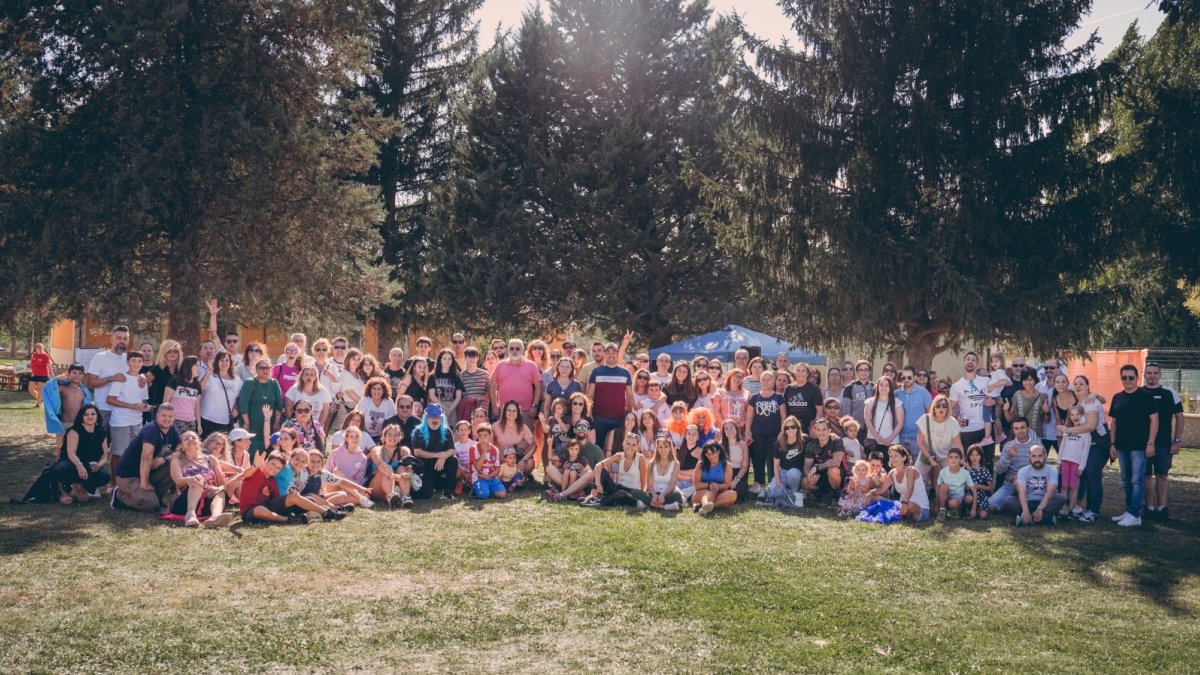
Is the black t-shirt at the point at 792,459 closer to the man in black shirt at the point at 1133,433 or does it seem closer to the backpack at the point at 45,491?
the man in black shirt at the point at 1133,433

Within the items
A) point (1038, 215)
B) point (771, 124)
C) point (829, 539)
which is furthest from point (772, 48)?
point (829, 539)

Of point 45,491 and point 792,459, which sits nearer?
point 45,491

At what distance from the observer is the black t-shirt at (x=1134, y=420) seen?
995 centimetres

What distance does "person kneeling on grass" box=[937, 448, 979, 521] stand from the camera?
9.95m

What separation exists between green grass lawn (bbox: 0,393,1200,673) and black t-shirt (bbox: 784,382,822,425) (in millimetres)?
2068

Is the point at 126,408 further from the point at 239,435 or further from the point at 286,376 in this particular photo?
the point at 286,376

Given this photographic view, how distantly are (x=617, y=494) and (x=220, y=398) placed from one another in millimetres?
4574

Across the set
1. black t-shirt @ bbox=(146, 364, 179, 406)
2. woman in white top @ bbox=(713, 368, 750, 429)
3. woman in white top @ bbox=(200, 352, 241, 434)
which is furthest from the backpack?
woman in white top @ bbox=(713, 368, 750, 429)

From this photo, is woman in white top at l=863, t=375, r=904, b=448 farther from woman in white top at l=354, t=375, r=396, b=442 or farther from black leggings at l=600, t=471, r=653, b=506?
woman in white top at l=354, t=375, r=396, b=442

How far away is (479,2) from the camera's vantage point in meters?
31.6

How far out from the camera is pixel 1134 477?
32.4 ft

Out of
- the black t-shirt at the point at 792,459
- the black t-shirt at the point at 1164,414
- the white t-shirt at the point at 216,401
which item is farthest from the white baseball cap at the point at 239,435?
the black t-shirt at the point at 1164,414

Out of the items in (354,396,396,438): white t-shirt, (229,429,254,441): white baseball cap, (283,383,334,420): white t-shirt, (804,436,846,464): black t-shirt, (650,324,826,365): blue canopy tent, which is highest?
(650,324,826,365): blue canopy tent

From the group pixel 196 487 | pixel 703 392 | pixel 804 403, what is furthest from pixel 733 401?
pixel 196 487
